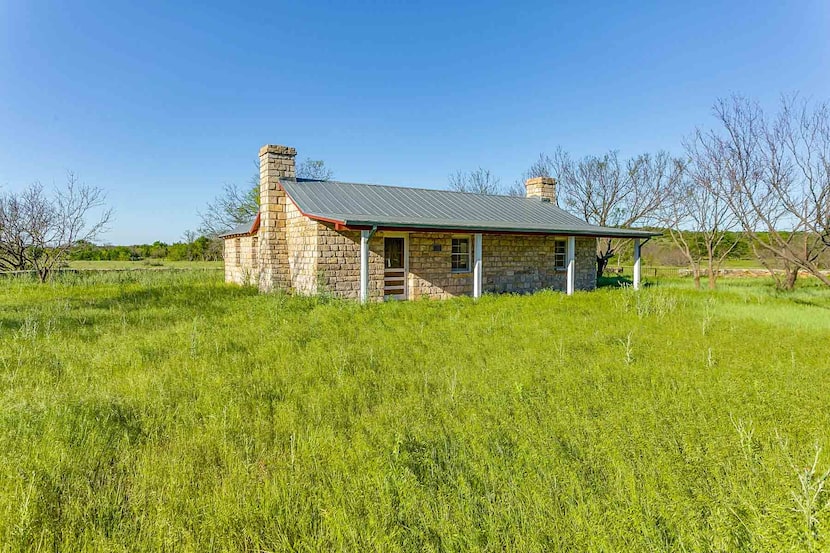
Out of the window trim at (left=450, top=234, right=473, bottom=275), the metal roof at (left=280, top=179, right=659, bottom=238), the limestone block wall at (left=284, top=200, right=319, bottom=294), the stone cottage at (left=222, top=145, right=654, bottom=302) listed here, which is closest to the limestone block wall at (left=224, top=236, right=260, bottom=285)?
the stone cottage at (left=222, top=145, right=654, bottom=302)

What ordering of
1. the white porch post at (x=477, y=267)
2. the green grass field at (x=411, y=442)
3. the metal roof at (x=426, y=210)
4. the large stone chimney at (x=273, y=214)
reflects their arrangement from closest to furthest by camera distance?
the green grass field at (x=411, y=442) → the metal roof at (x=426, y=210) → the white porch post at (x=477, y=267) → the large stone chimney at (x=273, y=214)

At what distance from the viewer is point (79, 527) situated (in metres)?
2.33

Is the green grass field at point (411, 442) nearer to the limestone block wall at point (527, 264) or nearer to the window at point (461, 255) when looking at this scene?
the window at point (461, 255)

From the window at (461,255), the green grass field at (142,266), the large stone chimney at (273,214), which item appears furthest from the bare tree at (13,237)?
the window at (461,255)

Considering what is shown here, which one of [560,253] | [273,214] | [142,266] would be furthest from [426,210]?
[142,266]

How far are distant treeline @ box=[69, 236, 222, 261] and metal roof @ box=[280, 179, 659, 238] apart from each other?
76.8 ft

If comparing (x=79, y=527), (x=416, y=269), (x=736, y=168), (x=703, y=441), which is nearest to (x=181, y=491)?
(x=79, y=527)

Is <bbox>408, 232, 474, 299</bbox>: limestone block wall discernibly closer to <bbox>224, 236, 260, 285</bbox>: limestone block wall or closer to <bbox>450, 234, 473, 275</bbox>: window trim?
<bbox>450, 234, 473, 275</bbox>: window trim

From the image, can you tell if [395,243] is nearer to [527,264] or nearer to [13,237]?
[527,264]

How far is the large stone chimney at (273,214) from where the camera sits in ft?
43.1

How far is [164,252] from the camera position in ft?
129

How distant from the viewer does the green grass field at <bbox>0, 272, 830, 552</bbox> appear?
2.25m

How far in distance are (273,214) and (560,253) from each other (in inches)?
422

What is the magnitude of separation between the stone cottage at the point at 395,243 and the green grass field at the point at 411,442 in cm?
483
